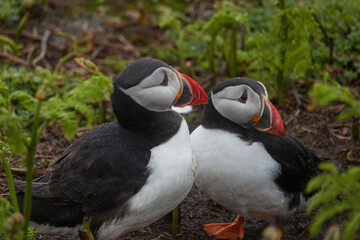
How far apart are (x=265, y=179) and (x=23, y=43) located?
15.5 feet

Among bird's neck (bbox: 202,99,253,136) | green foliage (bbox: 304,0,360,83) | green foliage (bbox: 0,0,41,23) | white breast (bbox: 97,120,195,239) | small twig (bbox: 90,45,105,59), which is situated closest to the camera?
white breast (bbox: 97,120,195,239)

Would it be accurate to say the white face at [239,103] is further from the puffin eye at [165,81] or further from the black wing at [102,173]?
the black wing at [102,173]

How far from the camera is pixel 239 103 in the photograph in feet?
12.0

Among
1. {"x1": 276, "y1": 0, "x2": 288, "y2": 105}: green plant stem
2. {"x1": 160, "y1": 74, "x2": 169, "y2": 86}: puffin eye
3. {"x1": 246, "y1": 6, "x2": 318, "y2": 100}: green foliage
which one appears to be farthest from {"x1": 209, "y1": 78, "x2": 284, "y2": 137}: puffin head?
{"x1": 276, "y1": 0, "x2": 288, "y2": 105}: green plant stem

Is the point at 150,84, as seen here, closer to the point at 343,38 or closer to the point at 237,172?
the point at 237,172

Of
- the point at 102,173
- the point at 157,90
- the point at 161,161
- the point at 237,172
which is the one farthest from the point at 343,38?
the point at 102,173

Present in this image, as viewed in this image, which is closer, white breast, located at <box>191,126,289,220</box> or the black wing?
the black wing

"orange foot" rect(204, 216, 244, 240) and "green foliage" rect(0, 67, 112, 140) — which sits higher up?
"green foliage" rect(0, 67, 112, 140)

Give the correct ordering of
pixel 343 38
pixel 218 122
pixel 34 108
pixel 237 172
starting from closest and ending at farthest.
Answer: pixel 34 108 < pixel 237 172 < pixel 218 122 < pixel 343 38

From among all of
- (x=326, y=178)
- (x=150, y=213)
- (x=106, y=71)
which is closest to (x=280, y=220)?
(x=150, y=213)

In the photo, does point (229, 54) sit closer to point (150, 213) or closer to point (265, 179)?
point (265, 179)

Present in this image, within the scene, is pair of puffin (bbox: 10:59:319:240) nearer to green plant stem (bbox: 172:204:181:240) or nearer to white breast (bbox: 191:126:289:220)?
white breast (bbox: 191:126:289:220)

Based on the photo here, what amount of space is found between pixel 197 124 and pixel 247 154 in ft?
6.17

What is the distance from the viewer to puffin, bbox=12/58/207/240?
10.5ft
